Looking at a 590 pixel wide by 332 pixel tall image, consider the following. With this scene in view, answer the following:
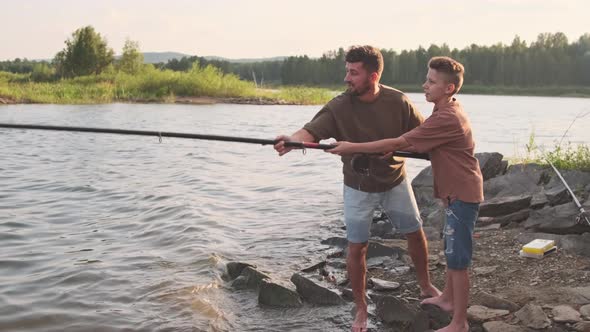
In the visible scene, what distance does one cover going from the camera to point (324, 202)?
470 inches

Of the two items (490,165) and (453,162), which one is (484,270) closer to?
(453,162)

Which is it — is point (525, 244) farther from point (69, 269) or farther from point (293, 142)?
point (69, 269)

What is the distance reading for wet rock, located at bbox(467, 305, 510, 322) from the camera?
16.0 ft

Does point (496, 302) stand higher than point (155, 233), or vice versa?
point (496, 302)

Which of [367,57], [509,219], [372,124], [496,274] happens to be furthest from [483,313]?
[509,219]

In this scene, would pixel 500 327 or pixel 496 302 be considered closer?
pixel 500 327

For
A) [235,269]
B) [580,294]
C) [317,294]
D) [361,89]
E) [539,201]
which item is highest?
[361,89]

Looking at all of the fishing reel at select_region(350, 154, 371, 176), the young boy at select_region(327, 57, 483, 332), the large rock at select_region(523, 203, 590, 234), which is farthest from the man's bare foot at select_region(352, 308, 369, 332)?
the large rock at select_region(523, 203, 590, 234)

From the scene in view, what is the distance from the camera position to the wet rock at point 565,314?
4633 millimetres

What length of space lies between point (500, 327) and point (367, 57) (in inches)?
87.8

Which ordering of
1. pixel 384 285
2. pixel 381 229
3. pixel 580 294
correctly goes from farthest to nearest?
pixel 381 229
pixel 384 285
pixel 580 294

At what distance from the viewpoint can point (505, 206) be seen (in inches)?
319

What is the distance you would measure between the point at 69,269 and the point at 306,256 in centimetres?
281

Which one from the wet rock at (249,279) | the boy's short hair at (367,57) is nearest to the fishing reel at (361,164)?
the boy's short hair at (367,57)
